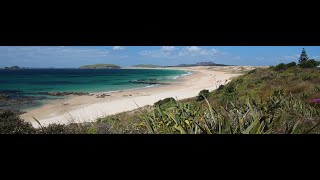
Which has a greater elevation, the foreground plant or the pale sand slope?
the foreground plant

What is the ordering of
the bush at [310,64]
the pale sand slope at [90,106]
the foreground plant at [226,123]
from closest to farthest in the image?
the foreground plant at [226,123], the pale sand slope at [90,106], the bush at [310,64]

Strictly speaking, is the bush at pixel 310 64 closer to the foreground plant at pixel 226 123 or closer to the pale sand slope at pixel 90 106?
the pale sand slope at pixel 90 106

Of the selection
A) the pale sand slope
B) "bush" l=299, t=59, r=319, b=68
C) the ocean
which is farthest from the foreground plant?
the ocean

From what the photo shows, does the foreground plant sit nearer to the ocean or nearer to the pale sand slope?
the pale sand slope

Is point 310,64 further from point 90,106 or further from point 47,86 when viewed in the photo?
point 47,86

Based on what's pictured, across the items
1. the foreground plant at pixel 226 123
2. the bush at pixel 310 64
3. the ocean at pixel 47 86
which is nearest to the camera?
the foreground plant at pixel 226 123

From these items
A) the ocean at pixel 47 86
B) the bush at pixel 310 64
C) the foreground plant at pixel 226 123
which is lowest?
the ocean at pixel 47 86

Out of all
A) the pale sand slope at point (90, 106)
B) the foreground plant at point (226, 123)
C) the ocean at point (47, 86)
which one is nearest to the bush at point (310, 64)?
the pale sand slope at point (90, 106)
